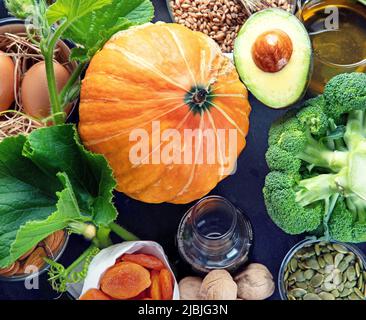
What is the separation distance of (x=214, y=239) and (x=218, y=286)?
0.08m

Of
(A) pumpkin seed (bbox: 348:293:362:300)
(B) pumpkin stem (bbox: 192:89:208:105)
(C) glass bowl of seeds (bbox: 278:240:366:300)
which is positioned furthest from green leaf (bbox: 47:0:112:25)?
(A) pumpkin seed (bbox: 348:293:362:300)

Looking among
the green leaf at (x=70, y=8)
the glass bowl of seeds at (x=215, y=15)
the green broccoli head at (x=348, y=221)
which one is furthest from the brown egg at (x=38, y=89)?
the green broccoli head at (x=348, y=221)

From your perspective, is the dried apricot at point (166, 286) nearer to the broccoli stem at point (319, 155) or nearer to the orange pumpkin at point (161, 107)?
the orange pumpkin at point (161, 107)

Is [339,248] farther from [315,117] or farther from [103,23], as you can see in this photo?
[103,23]

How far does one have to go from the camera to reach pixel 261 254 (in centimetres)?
110

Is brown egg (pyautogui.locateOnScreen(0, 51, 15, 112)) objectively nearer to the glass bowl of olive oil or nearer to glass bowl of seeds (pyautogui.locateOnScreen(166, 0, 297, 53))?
glass bowl of seeds (pyautogui.locateOnScreen(166, 0, 297, 53))

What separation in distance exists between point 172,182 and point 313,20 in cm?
38

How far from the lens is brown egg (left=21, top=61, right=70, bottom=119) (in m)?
0.99

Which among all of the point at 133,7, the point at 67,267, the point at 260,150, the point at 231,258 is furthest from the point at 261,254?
the point at 133,7

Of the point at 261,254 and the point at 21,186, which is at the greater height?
the point at 21,186

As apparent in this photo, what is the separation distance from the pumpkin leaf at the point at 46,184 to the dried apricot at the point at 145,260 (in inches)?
3.2

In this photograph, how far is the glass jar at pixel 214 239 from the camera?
1051mm
